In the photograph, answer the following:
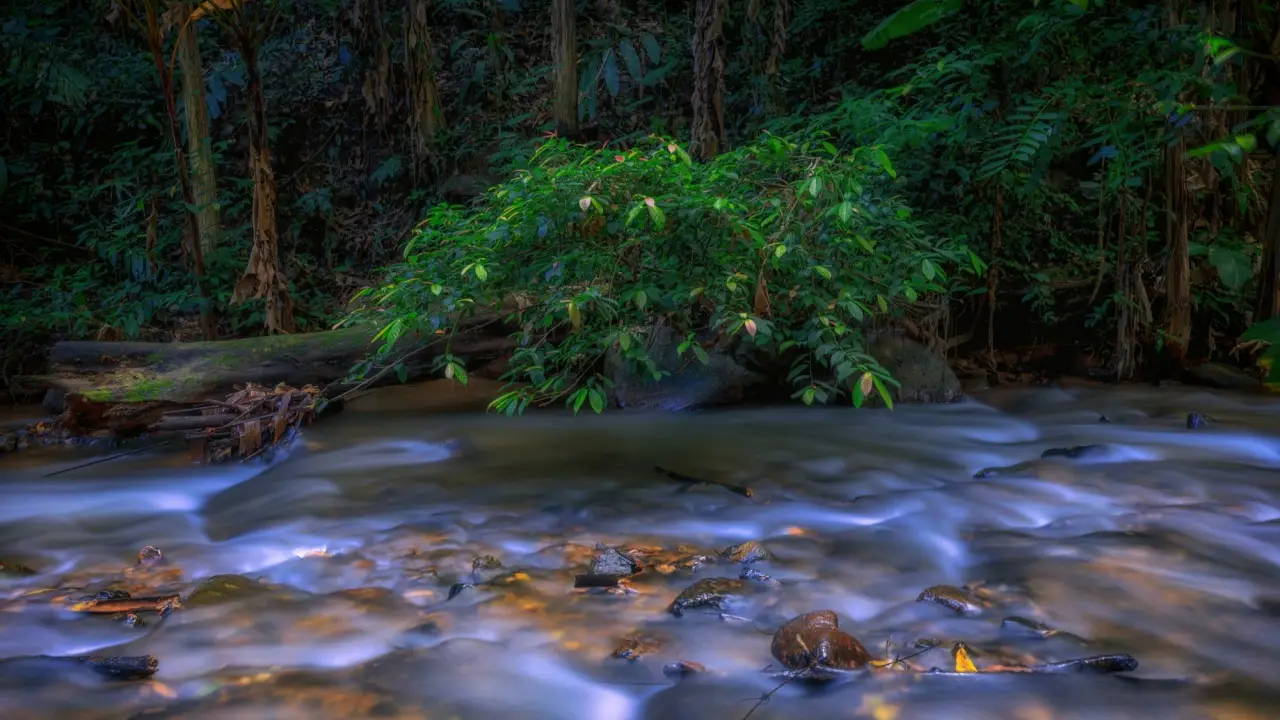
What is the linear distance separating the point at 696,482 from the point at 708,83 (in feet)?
14.0

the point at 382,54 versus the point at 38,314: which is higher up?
the point at 382,54

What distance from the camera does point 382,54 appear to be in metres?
9.99

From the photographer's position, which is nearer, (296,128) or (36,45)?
(36,45)

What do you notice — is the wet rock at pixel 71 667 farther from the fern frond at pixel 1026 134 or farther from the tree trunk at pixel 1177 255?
the tree trunk at pixel 1177 255

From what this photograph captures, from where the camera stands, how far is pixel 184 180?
23.6 ft

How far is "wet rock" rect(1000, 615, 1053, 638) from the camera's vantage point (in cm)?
263

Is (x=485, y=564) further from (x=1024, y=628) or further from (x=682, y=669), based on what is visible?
(x=1024, y=628)

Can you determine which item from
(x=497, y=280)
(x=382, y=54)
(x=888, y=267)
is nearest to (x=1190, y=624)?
(x=888, y=267)

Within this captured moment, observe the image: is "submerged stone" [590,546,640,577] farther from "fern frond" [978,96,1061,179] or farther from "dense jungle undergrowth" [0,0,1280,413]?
"fern frond" [978,96,1061,179]

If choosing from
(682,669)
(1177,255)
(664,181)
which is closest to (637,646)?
(682,669)

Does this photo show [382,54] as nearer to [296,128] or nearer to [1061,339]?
[296,128]

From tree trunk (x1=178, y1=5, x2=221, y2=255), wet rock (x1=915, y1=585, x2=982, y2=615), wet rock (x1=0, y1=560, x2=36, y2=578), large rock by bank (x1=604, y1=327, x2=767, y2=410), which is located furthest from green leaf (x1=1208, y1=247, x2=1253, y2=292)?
tree trunk (x1=178, y1=5, x2=221, y2=255)

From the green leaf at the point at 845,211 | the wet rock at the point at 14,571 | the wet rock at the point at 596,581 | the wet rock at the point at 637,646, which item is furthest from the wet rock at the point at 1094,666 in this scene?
the wet rock at the point at 14,571

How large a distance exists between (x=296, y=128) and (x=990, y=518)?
10.1m
